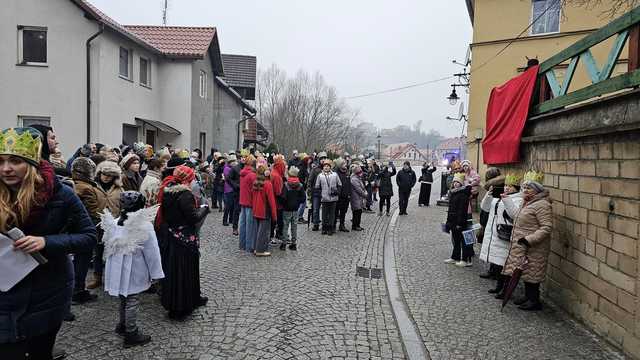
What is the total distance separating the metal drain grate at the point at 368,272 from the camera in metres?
7.55

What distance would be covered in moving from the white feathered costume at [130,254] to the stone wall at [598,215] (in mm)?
4863

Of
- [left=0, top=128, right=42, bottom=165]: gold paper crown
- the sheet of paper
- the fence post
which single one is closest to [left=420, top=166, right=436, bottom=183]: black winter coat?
the fence post

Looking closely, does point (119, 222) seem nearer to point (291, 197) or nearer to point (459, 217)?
point (291, 197)

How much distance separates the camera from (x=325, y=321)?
17.4 feet

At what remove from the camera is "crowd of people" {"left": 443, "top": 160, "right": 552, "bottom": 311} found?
5.70m

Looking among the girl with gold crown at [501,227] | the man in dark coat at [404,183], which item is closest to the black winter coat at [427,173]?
the man in dark coat at [404,183]

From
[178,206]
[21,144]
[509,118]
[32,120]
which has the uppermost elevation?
[32,120]

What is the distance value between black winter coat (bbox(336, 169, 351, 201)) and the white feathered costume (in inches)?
287

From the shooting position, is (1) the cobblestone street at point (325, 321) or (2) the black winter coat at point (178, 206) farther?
(2) the black winter coat at point (178, 206)

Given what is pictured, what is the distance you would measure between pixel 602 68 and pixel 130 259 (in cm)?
617

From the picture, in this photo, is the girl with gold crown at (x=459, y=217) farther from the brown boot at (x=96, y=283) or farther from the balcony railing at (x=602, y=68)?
the brown boot at (x=96, y=283)

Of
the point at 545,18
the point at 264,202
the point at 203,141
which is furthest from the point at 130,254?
the point at 203,141

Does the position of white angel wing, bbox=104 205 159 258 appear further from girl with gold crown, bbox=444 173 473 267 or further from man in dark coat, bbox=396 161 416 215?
man in dark coat, bbox=396 161 416 215

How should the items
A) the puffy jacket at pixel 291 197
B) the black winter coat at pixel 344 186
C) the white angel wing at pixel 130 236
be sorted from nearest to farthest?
the white angel wing at pixel 130 236 < the puffy jacket at pixel 291 197 < the black winter coat at pixel 344 186
